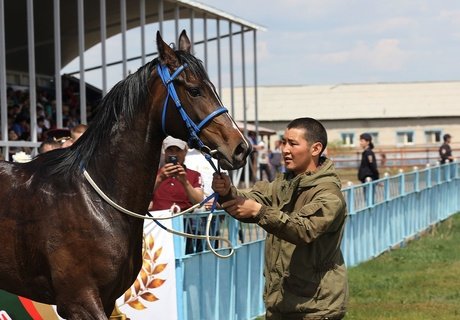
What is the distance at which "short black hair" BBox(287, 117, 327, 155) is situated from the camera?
567cm

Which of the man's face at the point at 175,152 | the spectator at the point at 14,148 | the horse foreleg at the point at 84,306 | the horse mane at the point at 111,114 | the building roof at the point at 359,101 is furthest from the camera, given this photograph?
the building roof at the point at 359,101

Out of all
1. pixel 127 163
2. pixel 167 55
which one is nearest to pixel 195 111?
pixel 167 55

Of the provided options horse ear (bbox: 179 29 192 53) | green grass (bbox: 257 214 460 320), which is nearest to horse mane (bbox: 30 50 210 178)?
horse ear (bbox: 179 29 192 53)

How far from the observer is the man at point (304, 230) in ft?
17.8

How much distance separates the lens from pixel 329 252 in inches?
223

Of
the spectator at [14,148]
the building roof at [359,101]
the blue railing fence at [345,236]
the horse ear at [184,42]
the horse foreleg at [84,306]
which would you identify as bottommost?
the blue railing fence at [345,236]

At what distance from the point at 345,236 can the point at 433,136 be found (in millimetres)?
55652

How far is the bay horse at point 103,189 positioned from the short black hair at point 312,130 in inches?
18.0

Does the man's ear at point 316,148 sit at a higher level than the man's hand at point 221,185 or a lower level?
higher

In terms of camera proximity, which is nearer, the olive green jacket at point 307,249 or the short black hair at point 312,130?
the olive green jacket at point 307,249

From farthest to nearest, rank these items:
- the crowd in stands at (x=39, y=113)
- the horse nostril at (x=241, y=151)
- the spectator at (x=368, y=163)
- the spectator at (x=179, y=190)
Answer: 1. the crowd in stands at (x=39, y=113)
2. the spectator at (x=368, y=163)
3. the spectator at (x=179, y=190)
4. the horse nostril at (x=241, y=151)

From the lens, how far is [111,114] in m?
5.82

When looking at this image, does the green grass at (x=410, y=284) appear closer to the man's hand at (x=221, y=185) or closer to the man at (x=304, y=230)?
the man at (x=304, y=230)

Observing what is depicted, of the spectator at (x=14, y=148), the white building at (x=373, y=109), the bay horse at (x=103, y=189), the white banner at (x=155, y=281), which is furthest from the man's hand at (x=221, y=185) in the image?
the white building at (x=373, y=109)
